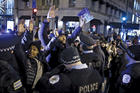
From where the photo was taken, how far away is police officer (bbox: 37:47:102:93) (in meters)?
2.32

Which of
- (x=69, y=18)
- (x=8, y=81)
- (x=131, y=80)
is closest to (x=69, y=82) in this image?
(x=8, y=81)

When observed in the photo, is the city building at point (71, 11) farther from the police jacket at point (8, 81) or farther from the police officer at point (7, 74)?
the police jacket at point (8, 81)

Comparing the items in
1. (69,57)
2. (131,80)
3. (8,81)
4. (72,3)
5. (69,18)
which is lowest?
(131,80)

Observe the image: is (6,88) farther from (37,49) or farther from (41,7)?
(41,7)

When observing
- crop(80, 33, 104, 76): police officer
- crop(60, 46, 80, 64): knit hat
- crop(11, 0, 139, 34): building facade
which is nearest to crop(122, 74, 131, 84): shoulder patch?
crop(60, 46, 80, 64): knit hat

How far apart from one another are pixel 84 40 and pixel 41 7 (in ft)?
91.6

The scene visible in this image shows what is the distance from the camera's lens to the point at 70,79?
94.7 inches

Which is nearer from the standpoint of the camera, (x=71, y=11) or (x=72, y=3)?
(x=71, y=11)

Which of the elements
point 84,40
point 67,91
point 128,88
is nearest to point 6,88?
point 67,91

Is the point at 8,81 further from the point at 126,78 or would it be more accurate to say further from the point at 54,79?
the point at 126,78

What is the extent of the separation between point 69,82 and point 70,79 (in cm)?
5

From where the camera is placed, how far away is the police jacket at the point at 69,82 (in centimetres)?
231

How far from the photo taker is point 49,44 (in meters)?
5.27

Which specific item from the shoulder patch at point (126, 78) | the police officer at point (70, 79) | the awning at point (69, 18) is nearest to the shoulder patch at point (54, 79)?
the police officer at point (70, 79)
